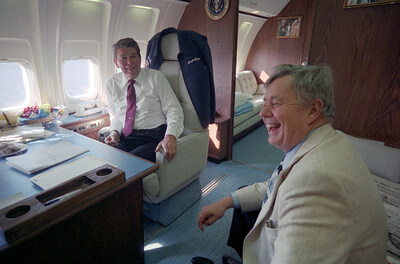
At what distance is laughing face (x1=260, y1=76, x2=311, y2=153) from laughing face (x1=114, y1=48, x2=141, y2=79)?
1.59 meters

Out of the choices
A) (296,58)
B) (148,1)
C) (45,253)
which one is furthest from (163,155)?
(296,58)

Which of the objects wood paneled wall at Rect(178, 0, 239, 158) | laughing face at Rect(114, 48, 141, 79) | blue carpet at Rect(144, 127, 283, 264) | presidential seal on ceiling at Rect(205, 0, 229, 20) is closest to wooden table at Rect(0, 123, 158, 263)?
blue carpet at Rect(144, 127, 283, 264)

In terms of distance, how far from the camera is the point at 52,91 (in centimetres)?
282

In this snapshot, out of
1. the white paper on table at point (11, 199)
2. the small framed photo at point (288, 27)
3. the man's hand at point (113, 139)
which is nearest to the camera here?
the white paper on table at point (11, 199)

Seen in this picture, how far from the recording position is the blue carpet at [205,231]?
76.4 inches

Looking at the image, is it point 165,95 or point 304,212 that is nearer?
point 304,212

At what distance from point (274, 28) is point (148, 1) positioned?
3806 mm

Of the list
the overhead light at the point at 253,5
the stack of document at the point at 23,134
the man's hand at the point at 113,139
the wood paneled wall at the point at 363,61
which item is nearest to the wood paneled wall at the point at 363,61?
the wood paneled wall at the point at 363,61

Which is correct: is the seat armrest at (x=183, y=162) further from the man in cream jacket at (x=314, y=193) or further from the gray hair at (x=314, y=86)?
the gray hair at (x=314, y=86)

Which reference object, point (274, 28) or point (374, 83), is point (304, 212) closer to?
point (374, 83)

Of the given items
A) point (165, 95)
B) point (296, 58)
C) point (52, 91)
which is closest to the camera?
point (165, 95)

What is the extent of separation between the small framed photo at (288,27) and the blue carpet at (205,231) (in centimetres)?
366

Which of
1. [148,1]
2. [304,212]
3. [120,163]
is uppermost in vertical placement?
[148,1]

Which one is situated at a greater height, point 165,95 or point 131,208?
point 165,95
